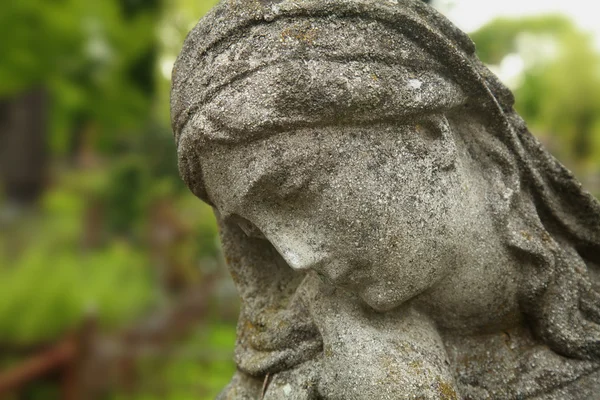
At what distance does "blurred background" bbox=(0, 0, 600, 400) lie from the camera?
2.99 meters

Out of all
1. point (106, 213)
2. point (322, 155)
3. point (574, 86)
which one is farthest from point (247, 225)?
point (574, 86)

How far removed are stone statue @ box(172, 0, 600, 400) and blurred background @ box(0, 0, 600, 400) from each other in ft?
4.88

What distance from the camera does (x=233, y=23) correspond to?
0.85 metres

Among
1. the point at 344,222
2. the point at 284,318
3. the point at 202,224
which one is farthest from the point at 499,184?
the point at 202,224

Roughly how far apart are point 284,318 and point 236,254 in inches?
7.1

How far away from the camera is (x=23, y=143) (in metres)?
6.61

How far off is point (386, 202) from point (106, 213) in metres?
6.37

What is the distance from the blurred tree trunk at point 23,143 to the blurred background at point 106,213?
0.06ft

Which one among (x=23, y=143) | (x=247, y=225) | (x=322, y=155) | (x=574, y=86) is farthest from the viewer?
(x=574, y=86)

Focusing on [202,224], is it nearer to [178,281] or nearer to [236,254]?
[178,281]

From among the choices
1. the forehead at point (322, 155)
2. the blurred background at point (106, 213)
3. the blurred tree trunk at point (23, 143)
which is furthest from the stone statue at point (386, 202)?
the blurred tree trunk at point (23, 143)

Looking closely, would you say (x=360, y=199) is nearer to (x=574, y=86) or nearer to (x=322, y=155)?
(x=322, y=155)

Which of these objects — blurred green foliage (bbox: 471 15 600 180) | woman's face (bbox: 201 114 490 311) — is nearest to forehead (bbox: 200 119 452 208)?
woman's face (bbox: 201 114 490 311)

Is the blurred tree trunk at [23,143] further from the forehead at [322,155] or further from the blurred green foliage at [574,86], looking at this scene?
the blurred green foliage at [574,86]
